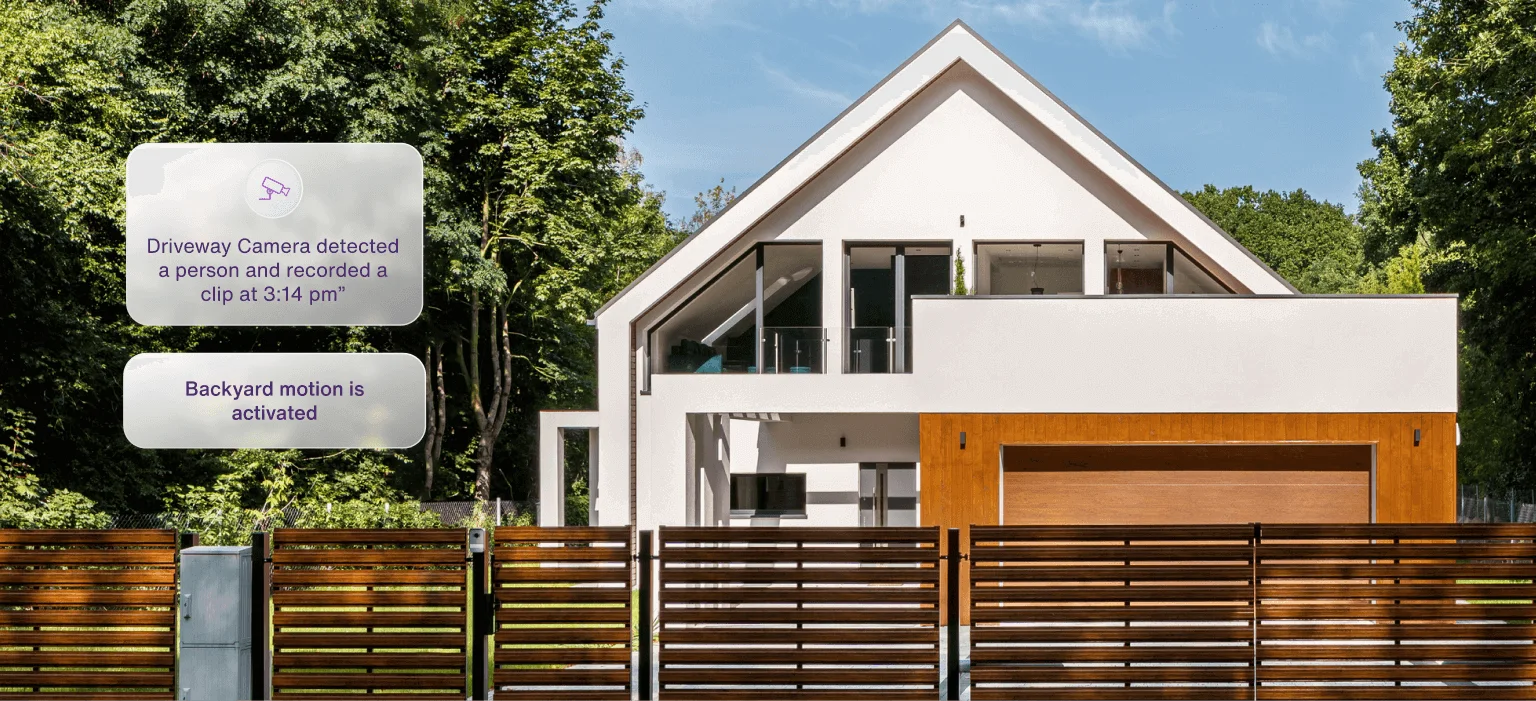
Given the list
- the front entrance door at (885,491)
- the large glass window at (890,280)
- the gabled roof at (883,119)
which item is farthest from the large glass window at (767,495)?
the gabled roof at (883,119)

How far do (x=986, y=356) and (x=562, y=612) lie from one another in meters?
8.80

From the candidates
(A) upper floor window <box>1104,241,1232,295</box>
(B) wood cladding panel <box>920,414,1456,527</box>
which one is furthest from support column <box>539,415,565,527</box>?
(A) upper floor window <box>1104,241,1232,295</box>

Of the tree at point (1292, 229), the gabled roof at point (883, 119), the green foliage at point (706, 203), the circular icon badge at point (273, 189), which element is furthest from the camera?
the tree at point (1292, 229)

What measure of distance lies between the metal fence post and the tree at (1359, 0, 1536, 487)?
23.5 m

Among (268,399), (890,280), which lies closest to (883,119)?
(890,280)

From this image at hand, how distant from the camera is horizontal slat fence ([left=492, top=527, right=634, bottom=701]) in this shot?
320 inches

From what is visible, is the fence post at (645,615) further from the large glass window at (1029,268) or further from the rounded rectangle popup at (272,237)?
the large glass window at (1029,268)

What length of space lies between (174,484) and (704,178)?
34.5m

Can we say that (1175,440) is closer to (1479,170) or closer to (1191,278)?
(1191,278)

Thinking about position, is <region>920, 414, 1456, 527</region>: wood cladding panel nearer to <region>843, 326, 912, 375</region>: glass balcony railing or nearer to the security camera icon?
<region>843, 326, 912, 375</region>: glass balcony railing

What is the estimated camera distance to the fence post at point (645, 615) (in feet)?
27.3

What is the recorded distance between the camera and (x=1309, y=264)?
66188mm

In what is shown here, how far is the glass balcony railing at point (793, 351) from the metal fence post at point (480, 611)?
9852mm

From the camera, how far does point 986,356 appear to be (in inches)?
620
